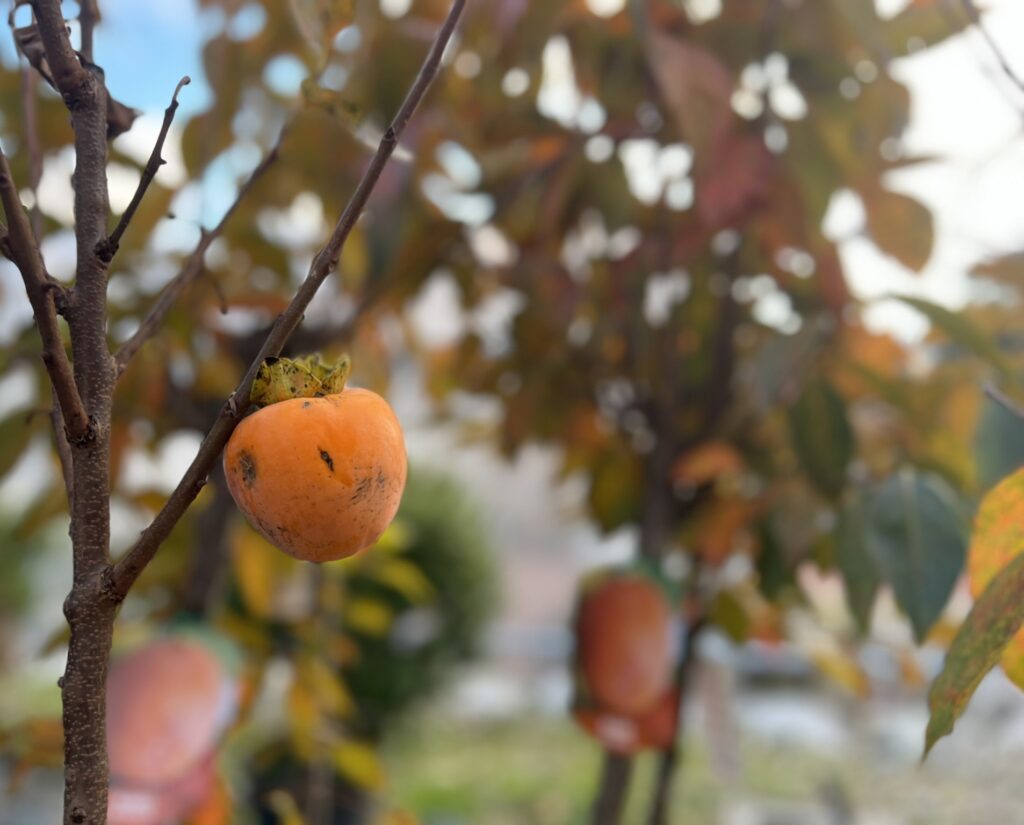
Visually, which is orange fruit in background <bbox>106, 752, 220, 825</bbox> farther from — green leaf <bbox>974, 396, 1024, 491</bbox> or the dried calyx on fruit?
green leaf <bbox>974, 396, 1024, 491</bbox>

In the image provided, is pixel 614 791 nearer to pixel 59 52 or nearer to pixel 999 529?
pixel 999 529

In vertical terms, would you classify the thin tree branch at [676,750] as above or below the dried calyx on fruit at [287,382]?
below

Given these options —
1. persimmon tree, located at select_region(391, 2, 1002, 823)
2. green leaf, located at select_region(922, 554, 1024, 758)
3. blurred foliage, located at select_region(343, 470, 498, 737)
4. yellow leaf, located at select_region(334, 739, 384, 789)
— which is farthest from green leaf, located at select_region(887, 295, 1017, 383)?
blurred foliage, located at select_region(343, 470, 498, 737)

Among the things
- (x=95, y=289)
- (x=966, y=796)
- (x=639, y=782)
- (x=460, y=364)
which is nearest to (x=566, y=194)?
(x=460, y=364)

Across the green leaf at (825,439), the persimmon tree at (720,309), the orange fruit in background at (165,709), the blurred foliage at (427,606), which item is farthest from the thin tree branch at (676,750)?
the blurred foliage at (427,606)

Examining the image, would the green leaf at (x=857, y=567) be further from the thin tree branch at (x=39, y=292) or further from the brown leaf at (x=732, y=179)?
the thin tree branch at (x=39, y=292)

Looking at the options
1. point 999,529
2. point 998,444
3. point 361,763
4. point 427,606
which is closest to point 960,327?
point 998,444
